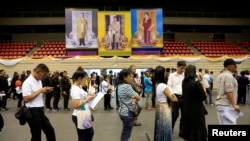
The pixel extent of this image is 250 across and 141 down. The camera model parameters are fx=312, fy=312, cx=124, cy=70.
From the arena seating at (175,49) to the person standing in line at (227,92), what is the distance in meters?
21.4

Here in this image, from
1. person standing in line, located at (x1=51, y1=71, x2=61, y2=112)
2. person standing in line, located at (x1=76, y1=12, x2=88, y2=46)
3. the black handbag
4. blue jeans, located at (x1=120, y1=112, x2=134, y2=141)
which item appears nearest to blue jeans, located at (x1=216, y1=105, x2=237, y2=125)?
blue jeans, located at (x1=120, y1=112, x2=134, y2=141)

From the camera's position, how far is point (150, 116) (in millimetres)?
10914

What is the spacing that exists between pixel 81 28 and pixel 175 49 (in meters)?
8.80

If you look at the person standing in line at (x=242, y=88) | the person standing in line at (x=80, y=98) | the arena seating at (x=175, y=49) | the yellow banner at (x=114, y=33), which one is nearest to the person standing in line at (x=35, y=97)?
the person standing in line at (x=80, y=98)

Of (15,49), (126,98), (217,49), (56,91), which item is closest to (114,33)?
(15,49)

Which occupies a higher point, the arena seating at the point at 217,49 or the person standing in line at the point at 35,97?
the arena seating at the point at 217,49

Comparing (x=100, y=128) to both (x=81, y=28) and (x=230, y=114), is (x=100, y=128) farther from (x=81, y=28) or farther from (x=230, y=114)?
(x=81, y=28)

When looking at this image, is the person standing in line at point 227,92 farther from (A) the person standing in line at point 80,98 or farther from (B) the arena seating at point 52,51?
(B) the arena seating at point 52,51

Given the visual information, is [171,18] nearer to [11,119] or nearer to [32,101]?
[11,119]

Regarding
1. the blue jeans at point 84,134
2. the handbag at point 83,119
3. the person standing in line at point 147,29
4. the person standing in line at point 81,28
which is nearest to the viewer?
the handbag at point 83,119

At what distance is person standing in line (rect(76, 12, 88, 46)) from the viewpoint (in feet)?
78.9

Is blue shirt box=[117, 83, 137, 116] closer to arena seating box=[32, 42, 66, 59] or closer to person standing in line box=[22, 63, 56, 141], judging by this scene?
person standing in line box=[22, 63, 56, 141]

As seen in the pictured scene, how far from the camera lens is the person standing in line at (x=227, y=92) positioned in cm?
519

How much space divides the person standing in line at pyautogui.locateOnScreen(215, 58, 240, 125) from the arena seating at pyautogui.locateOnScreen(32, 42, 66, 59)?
20860mm
